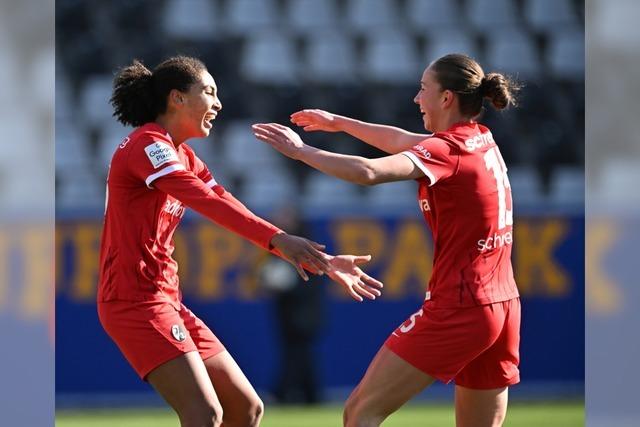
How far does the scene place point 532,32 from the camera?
46.0 ft

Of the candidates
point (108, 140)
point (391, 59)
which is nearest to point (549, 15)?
point (391, 59)

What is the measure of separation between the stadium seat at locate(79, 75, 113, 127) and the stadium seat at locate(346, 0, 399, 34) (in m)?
3.22

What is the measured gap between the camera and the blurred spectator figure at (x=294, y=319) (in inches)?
Result: 423

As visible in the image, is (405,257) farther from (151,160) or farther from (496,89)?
(151,160)

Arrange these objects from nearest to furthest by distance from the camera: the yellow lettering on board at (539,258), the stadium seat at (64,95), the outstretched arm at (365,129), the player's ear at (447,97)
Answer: the player's ear at (447,97) → the outstretched arm at (365,129) → the yellow lettering on board at (539,258) → the stadium seat at (64,95)

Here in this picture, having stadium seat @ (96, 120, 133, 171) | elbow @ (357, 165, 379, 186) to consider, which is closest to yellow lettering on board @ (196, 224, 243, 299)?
stadium seat @ (96, 120, 133, 171)

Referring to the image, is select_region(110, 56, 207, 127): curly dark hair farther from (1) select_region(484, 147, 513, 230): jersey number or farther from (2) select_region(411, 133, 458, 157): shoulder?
(1) select_region(484, 147, 513, 230): jersey number

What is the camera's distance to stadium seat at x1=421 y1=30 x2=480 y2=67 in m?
13.8

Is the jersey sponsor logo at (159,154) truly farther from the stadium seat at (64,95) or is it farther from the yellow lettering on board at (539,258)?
the stadium seat at (64,95)

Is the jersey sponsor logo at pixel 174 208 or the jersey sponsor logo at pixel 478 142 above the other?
the jersey sponsor logo at pixel 478 142
